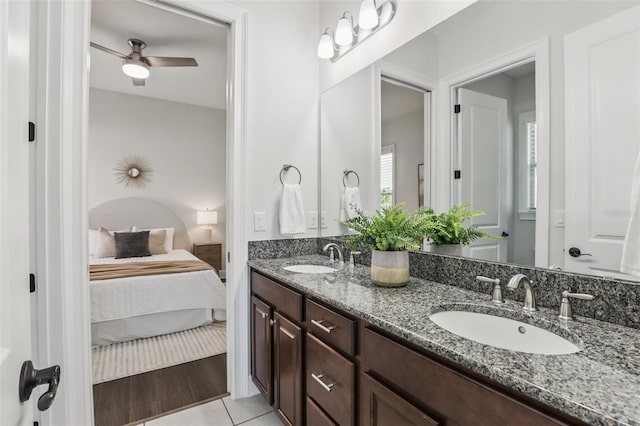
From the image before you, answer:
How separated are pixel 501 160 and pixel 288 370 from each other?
1350 millimetres

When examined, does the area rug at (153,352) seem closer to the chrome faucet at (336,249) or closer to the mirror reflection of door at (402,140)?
the chrome faucet at (336,249)

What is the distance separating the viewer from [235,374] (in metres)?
1.99

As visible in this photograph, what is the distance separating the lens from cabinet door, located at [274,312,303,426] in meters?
1.43

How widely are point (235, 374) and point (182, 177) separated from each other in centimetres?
382

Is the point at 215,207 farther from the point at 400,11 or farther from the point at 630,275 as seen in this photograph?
the point at 630,275

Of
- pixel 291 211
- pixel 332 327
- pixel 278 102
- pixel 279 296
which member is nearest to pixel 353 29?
pixel 278 102

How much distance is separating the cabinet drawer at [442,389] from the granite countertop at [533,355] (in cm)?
4

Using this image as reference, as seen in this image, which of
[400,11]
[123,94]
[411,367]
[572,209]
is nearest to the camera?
[411,367]

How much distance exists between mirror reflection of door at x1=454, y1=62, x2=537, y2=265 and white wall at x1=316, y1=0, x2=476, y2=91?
41 cm

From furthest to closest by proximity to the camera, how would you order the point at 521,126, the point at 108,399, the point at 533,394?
the point at 108,399 → the point at 521,126 → the point at 533,394

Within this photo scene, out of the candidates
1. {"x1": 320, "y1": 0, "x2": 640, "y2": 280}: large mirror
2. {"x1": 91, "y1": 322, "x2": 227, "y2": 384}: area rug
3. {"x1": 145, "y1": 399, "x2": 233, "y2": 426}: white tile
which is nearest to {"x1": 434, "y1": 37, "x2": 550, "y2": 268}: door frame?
{"x1": 320, "y1": 0, "x2": 640, "y2": 280}: large mirror

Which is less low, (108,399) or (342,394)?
(342,394)

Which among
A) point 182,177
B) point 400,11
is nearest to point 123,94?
point 182,177

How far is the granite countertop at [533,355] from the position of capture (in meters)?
0.55
